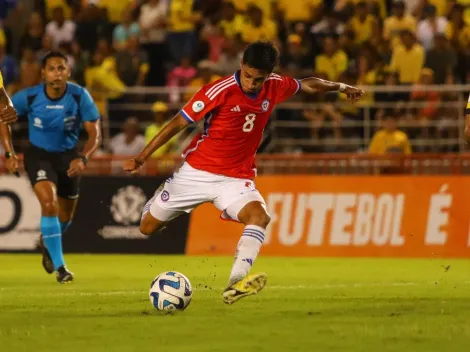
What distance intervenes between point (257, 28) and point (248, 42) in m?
0.36

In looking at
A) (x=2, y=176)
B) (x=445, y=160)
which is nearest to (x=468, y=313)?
(x=445, y=160)

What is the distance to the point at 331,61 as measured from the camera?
22688mm

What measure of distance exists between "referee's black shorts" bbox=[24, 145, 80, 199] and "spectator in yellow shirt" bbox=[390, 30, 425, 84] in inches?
351

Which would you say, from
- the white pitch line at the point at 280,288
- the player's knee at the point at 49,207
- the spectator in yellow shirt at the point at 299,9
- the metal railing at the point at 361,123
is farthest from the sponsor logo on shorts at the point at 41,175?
the spectator in yellow shirt at the point at 299,9

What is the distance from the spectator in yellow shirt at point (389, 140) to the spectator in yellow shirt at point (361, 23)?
3291 mm

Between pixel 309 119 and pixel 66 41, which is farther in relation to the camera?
pixel 66 41

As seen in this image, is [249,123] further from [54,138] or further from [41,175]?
[54,138]

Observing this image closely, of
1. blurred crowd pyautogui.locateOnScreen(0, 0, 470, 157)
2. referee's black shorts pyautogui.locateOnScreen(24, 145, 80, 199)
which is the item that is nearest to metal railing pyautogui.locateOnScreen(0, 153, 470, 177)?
blurred crowd pyautogui.locateOnScreen(0, 0, 470, 157)

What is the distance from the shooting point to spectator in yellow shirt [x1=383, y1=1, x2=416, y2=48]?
22.7m

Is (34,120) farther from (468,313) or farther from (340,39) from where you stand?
(340,39)

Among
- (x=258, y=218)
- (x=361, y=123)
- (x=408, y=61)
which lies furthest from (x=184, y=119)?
(x=408, y=61)

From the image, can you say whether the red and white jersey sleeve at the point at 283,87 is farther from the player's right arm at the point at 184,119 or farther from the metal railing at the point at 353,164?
the metal railing at the point at 353,164

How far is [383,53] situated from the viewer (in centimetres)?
2266

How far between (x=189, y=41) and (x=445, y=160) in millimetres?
7193
